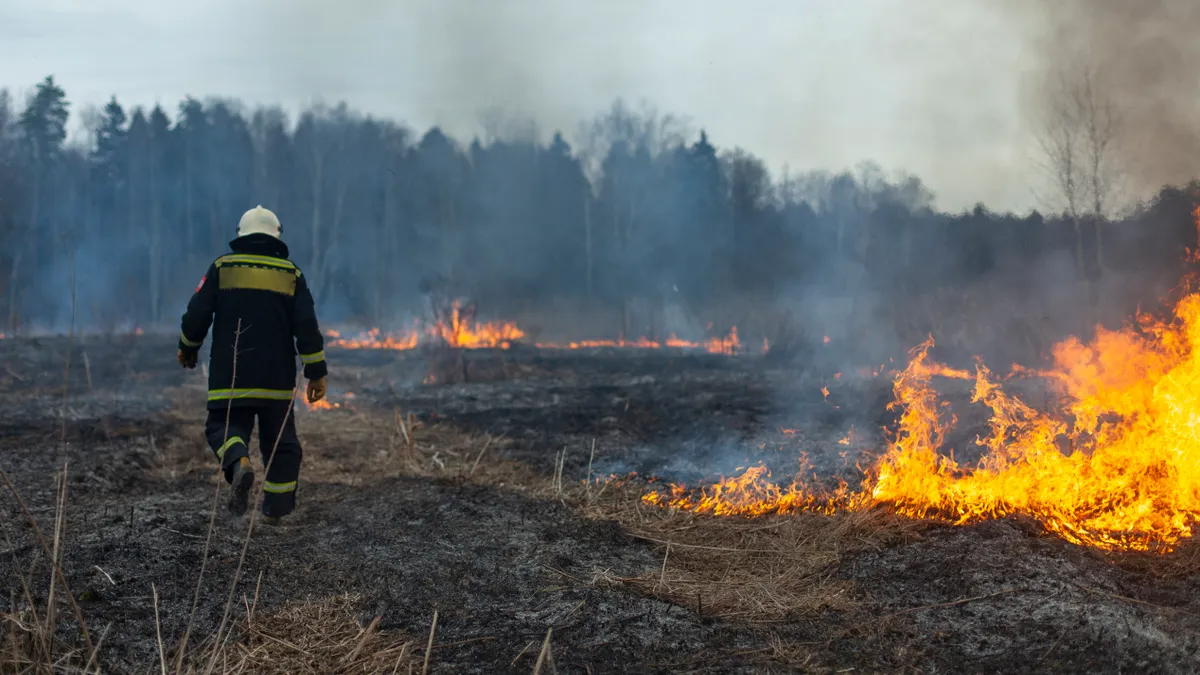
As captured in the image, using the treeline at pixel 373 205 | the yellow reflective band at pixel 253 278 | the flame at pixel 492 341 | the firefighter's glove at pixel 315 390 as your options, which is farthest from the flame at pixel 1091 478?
the treeline at pixel 373 205

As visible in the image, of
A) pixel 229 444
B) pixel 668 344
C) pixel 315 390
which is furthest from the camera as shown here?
pixel 668 344

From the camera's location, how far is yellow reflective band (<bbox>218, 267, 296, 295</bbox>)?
4457mm

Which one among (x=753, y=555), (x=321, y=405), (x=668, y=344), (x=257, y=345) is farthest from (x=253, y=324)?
(x=668, y=344)

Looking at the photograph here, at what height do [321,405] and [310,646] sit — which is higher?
[321,405]

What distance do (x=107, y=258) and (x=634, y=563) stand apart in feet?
114

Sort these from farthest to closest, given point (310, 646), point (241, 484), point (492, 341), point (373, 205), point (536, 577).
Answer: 1. point (373, 205)
2. point (492, 341)
3. point (241, 484)
4. point (536, 577)
5. point (310, 646)

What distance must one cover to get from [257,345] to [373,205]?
99.7ft

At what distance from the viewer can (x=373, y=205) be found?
33312 millimetres

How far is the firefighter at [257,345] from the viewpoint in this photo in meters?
4.39

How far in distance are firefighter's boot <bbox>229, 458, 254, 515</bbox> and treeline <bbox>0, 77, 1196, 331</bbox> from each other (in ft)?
77.6

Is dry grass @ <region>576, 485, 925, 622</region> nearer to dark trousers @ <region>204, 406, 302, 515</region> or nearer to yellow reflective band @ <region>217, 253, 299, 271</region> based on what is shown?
dark trousers @ <region>204, 406, 302, 515</region>

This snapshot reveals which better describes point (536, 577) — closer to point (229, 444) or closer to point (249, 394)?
point (229, 444)

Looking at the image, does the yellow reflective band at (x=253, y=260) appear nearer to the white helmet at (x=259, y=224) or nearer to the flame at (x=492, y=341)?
the white helmet at (x=259, y=224)

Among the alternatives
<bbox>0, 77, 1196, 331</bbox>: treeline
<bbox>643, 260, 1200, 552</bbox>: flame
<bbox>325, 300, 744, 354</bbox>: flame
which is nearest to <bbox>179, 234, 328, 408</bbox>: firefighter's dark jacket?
<bbox>643, 260, 1200, 552</bbox>: flame
